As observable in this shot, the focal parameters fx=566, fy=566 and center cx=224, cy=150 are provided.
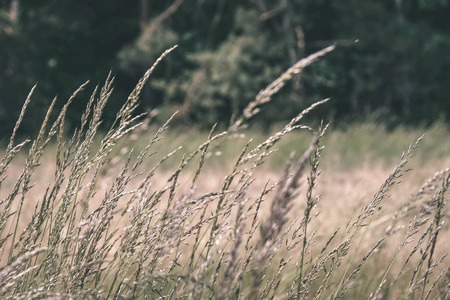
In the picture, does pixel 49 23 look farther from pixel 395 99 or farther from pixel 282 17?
pixel 395 99

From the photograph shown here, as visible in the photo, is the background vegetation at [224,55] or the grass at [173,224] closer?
the grass at [173,224]

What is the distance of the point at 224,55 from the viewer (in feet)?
47.8

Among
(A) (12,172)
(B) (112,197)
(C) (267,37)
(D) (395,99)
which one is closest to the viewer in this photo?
(B) (112,197)

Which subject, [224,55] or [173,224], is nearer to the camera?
[173,224]

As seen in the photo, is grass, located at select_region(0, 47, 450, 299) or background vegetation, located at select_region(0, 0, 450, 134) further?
background vegetation, located at select_region(0, 0, 450, 134)

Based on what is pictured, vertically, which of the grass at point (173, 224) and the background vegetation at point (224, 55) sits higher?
the background vegetation at point (224, 55)

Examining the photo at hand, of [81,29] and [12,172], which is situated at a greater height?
[81,29]

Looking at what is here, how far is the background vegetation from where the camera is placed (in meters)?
14.6

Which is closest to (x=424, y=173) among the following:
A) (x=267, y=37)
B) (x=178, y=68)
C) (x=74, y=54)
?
(x=267, y=37)

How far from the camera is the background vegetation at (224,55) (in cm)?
1462

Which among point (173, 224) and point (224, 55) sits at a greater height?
point (224, 55)

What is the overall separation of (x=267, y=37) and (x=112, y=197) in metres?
14.3

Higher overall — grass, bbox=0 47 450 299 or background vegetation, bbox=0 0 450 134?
background vegetation, bbox=0 0 450 134

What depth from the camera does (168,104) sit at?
52.6 ft
